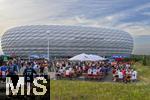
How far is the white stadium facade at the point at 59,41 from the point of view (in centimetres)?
15150

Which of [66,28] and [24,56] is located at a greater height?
[66,28]

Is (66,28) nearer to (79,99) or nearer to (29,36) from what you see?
(29,36)

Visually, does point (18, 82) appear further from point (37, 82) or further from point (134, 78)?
point (134, 78)

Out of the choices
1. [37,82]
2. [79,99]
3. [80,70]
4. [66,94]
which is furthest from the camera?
[80,70]

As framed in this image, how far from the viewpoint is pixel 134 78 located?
35.2 metres

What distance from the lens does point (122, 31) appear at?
175625 mm

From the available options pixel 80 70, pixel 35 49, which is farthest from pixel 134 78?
pixel 35 49

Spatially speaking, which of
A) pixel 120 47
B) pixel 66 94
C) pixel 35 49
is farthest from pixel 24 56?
pixel 66 94

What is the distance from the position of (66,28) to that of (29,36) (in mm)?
13993

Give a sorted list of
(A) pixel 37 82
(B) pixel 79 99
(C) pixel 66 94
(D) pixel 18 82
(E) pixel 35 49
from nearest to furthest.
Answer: (A) pixel 37 82 < (D) pixel 18 82 < (B) pixel 79 99 < (C) pixel 66 94 < (E) pixel 35 49

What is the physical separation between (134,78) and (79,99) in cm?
1686

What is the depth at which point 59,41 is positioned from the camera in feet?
497

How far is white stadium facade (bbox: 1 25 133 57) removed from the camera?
152m

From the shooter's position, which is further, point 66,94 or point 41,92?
point 66,94
